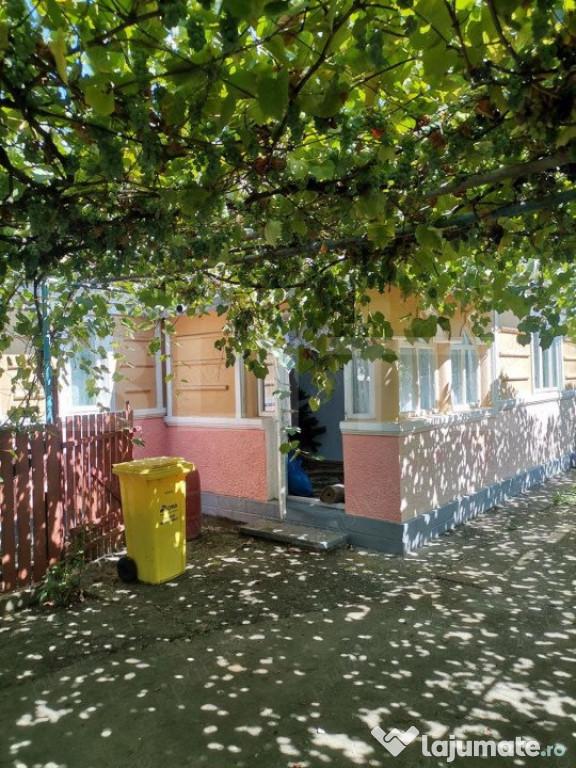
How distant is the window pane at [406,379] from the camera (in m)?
6.62

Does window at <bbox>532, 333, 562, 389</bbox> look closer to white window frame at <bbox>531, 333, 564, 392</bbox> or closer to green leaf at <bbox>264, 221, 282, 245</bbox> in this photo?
white window frame at <bbox>531, 333, 564, 392</bbox>

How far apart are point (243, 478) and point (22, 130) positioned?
18.8 feet

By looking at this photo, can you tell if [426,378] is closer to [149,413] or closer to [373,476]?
[373,476]

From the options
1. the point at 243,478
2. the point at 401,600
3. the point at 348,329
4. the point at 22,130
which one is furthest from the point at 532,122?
the point at 243,478

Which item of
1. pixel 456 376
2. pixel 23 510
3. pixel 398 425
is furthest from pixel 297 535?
pixel 456 376

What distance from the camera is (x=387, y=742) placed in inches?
115

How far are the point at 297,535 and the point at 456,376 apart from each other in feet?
10.9

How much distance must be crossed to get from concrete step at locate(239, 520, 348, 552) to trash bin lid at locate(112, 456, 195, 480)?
5.46ft

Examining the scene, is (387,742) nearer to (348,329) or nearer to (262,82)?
(348,329)

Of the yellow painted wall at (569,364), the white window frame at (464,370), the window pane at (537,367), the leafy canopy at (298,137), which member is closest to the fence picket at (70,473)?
the leafy canopy at (298,137)

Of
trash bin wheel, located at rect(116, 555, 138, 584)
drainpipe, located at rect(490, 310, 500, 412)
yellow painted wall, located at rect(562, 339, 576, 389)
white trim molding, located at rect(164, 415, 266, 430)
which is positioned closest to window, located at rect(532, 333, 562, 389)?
yellow painted wall, located at rect(562, 339, 576, 389)

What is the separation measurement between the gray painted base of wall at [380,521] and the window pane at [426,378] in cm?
133

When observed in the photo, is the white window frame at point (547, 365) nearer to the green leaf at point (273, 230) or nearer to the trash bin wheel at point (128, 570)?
the trash bin wheel at point (128, 570)

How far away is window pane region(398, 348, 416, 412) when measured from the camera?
21.7 feet
